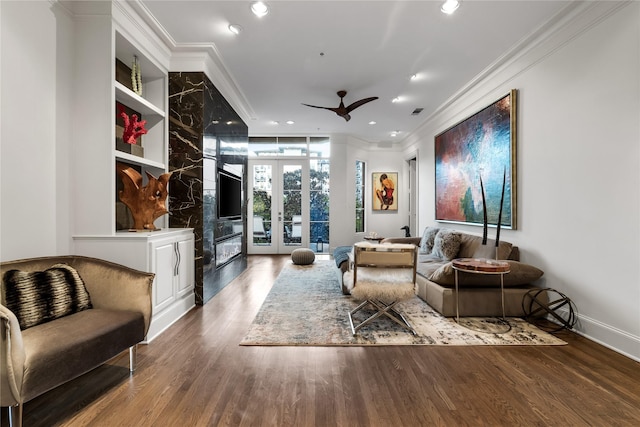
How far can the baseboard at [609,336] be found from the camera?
2.35m

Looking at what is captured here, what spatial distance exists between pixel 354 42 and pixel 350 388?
11.0ft

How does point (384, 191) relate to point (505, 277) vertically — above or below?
above

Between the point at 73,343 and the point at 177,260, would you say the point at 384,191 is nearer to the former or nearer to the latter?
the point at 177,260

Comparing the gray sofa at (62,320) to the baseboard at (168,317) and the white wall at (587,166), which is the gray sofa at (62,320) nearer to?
→ the baseboard at (168,317)

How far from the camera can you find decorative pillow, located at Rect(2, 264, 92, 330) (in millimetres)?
1835

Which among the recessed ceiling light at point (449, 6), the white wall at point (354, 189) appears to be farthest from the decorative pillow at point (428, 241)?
the recessed ceiling light at point (449, 6)

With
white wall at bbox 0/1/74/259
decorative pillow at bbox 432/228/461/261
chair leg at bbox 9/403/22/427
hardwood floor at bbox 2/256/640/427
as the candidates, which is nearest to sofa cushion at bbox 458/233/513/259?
decorative pillow at bbox 432/228/461/261

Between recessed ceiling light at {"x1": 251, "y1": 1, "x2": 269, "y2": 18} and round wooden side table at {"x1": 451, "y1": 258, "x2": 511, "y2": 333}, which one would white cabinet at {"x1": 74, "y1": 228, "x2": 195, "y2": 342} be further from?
round wooden side table at {"x1": 451, "y1": 258, "x2": 511, "y2": 333}

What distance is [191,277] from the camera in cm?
361

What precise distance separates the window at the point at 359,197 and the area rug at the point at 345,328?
4.38 m

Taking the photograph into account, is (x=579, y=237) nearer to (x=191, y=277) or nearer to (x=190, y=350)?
(x=190, y=350)

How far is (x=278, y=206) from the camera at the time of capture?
7.96 metres

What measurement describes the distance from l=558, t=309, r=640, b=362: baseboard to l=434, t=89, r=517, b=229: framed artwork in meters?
1.24

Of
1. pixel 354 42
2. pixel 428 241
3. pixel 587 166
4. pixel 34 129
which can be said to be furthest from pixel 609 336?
pixel 34 129
